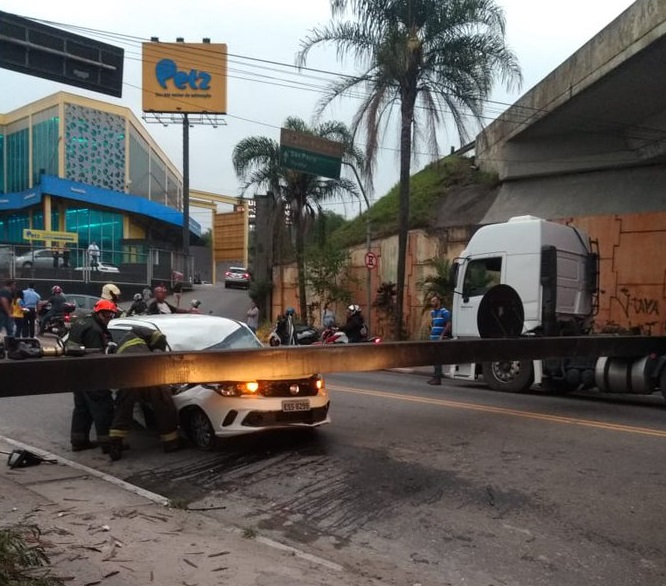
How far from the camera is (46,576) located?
141 inches

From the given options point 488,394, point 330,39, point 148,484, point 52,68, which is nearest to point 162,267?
point 330,39

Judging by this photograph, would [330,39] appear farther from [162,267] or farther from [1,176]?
[1,176]

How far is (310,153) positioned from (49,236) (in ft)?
86.3

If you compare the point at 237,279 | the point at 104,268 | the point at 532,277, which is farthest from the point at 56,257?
the point at 532,277

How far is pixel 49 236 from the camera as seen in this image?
41406 millimetres

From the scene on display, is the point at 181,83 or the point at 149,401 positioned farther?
the point at 181,83

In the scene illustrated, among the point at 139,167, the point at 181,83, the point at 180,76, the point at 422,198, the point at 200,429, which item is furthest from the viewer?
the point at 139,167

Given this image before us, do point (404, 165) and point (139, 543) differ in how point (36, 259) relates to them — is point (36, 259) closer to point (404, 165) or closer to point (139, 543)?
point (404, 165)

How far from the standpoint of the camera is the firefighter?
702 cm

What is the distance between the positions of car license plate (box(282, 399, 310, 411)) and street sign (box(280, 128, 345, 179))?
47.4 ft

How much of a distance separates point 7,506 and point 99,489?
855 mm

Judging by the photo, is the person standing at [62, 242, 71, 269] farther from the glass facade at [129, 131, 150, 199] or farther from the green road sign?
the glass facade at [129, 131, 150, 199]

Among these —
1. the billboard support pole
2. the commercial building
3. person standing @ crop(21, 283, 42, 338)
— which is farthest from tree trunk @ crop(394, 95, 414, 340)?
the billboard support pole

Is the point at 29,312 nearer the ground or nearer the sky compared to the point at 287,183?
nearer the ground
